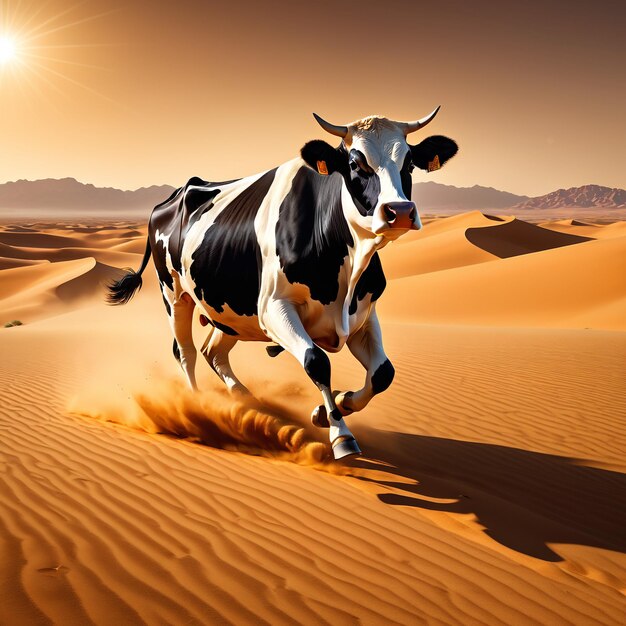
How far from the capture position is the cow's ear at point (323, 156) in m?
4.73

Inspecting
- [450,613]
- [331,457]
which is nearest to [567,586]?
[450,613]

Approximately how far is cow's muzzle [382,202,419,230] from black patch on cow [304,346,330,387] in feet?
4.40

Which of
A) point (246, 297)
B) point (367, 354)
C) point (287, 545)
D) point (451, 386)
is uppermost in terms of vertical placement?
point (246, 297)

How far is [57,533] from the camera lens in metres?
3.60

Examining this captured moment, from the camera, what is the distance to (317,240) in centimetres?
522

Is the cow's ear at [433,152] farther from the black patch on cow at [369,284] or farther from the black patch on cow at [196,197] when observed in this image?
the black patch on cow at [196,197]

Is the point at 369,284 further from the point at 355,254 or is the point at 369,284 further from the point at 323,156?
the point at 323,156

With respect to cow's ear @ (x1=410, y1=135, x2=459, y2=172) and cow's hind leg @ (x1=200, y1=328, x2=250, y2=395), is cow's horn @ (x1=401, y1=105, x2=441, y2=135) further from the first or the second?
cow's hind leg @ (x1=200, y1=328, x2=250, y2=395)

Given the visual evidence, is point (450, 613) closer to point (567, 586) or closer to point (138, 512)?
point (567, 586)

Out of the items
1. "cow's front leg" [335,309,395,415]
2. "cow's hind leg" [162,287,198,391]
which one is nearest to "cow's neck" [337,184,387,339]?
"cow's front leg" [335,309,395,415]

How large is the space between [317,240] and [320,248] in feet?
0.25

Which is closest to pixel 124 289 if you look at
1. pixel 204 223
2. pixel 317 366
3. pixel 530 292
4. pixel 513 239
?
pixel 204 223

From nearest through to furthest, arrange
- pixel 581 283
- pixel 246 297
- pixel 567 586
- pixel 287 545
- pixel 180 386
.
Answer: pixel 567 586 → pixel 287 545 → pixel 246 297 → pixel 180 386 → pixel 581 283

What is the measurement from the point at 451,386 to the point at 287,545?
6.60 m
